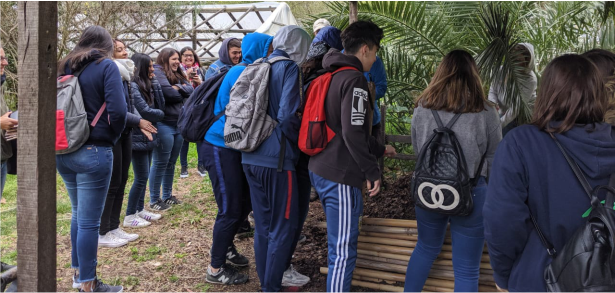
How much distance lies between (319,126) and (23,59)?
60.7 inches

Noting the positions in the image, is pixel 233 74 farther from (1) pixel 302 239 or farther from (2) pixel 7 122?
(1) pixel 302 239

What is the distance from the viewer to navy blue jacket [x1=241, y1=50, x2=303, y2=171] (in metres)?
3.15

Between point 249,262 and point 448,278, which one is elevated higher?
point 448,278

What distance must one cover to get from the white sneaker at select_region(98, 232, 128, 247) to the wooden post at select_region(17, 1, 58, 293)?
263cm

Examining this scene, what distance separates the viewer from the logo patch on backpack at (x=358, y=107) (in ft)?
9.35

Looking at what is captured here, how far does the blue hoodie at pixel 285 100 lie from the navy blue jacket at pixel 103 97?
98cm

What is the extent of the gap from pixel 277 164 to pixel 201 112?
2.59 ft

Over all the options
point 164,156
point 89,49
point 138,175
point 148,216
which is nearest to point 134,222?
point 148,216

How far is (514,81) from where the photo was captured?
14.1 ft

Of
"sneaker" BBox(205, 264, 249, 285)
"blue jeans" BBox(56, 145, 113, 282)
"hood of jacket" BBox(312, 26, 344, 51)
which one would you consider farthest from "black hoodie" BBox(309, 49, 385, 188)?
"blue jeans" BBox(56, 145, 113, 282)

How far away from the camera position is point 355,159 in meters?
2.90

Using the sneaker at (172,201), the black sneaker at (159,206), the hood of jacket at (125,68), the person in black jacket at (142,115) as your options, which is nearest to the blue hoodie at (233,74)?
Answer: the hood of jacket at (125,68)

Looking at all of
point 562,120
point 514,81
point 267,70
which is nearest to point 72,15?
point 267,70

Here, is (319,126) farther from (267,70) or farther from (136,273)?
(136,273)
